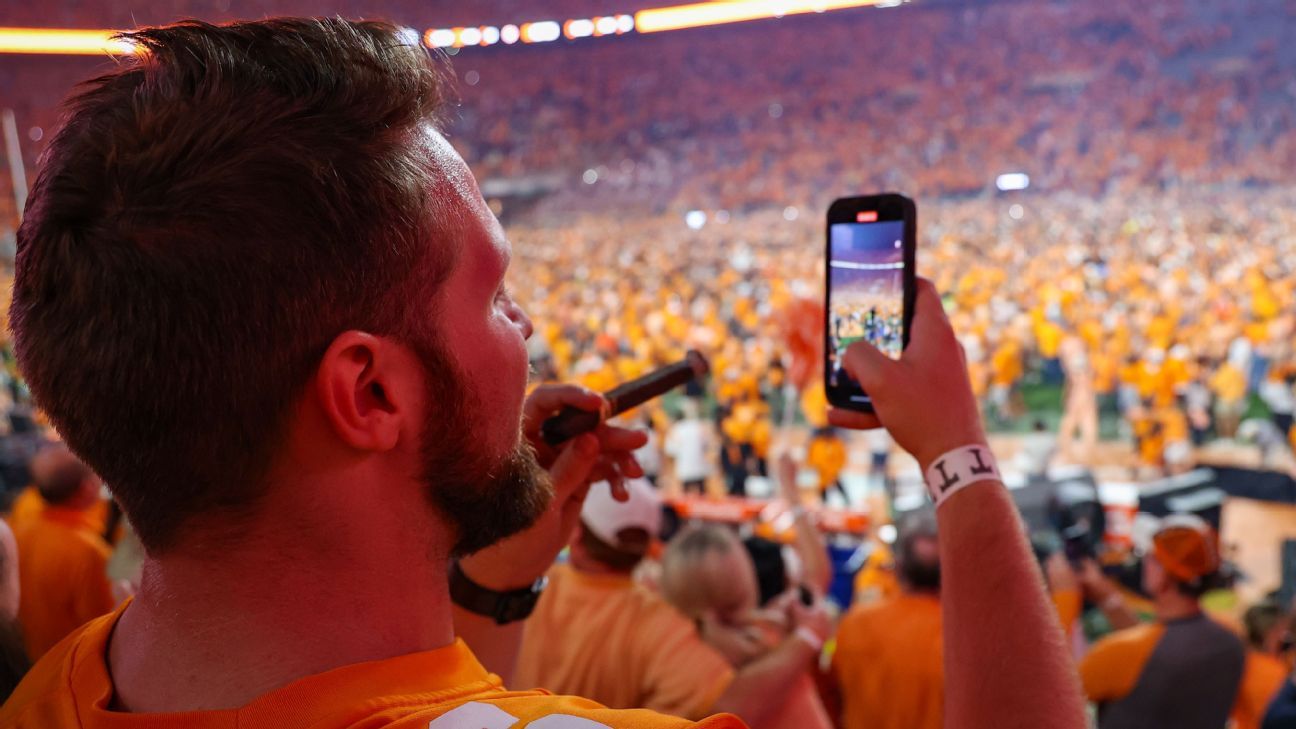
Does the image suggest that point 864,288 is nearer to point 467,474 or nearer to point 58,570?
point 467,474

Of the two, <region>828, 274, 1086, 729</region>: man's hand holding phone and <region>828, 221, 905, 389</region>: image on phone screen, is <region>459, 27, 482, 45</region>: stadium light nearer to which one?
<region>828, 221, 905, 389</region>: image on phone screen

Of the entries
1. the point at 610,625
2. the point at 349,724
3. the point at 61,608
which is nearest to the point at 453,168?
the point at 349,724

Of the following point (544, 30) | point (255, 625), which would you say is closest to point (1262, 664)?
point (255, 625)

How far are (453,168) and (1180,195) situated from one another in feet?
48.6

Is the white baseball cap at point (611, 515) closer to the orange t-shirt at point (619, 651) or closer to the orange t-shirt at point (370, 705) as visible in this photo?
the orange t-shirt at point (619, 651)

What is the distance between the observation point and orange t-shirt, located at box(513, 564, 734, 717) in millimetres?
2002

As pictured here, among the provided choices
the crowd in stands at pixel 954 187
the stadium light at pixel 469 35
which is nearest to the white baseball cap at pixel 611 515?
the crowd in stands at pixel 954 187

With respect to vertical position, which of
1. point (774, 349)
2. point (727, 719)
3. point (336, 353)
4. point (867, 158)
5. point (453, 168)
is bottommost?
point (774, 349)

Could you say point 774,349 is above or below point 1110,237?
below

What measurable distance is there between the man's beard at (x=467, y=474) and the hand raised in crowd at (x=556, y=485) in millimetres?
292

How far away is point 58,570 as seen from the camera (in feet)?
9.47

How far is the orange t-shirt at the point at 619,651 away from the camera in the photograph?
200cm

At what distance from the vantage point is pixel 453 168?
73cm

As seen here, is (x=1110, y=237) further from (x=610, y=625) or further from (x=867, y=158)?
(x=610, y=625)
